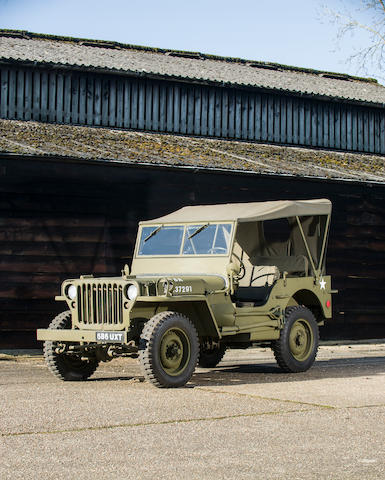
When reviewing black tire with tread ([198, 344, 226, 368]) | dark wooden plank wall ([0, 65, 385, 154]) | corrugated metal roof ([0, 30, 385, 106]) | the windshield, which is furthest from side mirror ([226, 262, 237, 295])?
corrugated metal roof ([0, 30, 385, 106])

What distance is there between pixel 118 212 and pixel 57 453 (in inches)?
398

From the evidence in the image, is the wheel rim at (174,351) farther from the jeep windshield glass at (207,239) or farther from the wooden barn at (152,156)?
the wooden barn at (152,156)

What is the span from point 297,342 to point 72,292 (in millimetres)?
3492

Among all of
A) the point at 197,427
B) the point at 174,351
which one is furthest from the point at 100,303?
the point at 197,427

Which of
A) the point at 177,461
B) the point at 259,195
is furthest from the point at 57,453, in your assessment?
the point at 259,195

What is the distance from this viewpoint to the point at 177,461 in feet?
20.5

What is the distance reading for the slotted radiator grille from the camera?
35.3ft

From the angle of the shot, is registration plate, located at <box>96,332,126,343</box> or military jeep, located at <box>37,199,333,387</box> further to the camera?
military jeep, located at <box>37,199,333,387</box>

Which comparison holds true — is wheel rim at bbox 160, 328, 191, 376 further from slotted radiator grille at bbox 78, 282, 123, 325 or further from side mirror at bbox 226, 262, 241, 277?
side mirror at bbox 226, 262, 241, 277

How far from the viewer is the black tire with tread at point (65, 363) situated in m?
11.3

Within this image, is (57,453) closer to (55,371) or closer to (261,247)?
(55,371)

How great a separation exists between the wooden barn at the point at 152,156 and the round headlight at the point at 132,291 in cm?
491

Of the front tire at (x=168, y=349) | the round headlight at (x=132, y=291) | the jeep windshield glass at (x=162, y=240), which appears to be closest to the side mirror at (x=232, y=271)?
the jeep windshield glass at (x=162, y=240)

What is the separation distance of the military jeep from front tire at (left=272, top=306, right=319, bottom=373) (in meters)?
0.01
